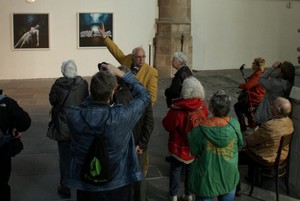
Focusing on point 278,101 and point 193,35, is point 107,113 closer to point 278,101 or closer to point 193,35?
point 278,101

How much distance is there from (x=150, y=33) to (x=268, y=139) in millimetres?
9987

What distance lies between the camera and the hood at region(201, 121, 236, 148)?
4133mm

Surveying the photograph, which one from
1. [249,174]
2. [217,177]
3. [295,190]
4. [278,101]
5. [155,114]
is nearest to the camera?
[217,177]

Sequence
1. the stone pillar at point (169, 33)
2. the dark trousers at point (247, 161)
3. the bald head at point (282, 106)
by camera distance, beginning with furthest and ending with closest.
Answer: the stone pillar at point (169, 33), the dark trousers at point (247, 161), the bald head at point (282, 106)

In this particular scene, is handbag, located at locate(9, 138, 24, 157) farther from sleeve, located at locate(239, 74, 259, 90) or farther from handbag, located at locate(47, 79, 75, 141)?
sleeve, located at locate(239, 74, 259, 90)

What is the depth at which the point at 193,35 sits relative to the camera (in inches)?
622

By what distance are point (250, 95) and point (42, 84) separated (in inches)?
283

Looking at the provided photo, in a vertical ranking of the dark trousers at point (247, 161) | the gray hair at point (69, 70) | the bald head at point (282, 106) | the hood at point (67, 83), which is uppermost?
the gray hair at point (69, 70)

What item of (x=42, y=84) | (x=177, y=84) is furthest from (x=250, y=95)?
(x=42, y=84)

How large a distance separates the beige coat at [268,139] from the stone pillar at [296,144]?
0.56 feet

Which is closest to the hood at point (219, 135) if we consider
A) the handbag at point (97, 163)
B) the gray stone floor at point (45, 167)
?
the handbag at point (97, 163)

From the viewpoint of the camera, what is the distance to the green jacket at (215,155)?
4.15 metres

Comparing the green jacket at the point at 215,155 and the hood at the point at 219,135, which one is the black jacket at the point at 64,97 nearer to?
the green jacket at the point at 215,155

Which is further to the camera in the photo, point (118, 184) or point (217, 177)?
point (217, 177)
